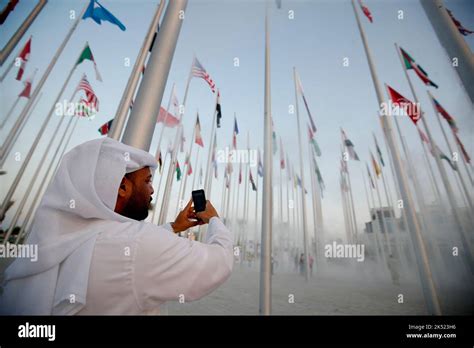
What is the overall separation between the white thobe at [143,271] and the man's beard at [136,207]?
0.99 feet

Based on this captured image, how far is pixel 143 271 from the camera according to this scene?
0.90 metres

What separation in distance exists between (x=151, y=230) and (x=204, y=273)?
0.29 m

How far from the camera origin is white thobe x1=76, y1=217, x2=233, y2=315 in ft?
2.95

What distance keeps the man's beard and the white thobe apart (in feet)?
0.99

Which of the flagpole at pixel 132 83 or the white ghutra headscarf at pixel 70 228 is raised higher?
the flagpole at pixel 132 83

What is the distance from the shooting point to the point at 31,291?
93 cm

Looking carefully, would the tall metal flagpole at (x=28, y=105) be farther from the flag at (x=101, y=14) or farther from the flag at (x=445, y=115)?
the flag at (x=445, y=115)

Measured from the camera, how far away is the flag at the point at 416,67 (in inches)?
213

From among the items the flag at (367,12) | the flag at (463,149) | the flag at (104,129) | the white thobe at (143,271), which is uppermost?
the flag at (367,12)

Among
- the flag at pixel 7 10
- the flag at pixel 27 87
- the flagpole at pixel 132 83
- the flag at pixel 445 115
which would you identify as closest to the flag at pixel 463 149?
→ the flag at pixel 445 115

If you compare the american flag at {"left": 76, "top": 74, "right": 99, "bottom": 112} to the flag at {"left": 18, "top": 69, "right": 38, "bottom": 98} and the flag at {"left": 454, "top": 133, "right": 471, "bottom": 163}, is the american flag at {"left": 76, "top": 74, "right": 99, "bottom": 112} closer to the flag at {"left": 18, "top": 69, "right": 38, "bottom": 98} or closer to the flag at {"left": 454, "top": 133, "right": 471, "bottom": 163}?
the flag at {"left": 18, "top": 69, "right": 38, "bottom": 98}

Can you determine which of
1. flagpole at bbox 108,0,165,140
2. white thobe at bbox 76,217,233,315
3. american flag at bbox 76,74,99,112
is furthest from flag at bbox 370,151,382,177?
white thobe at bbox 76,217,233,315
